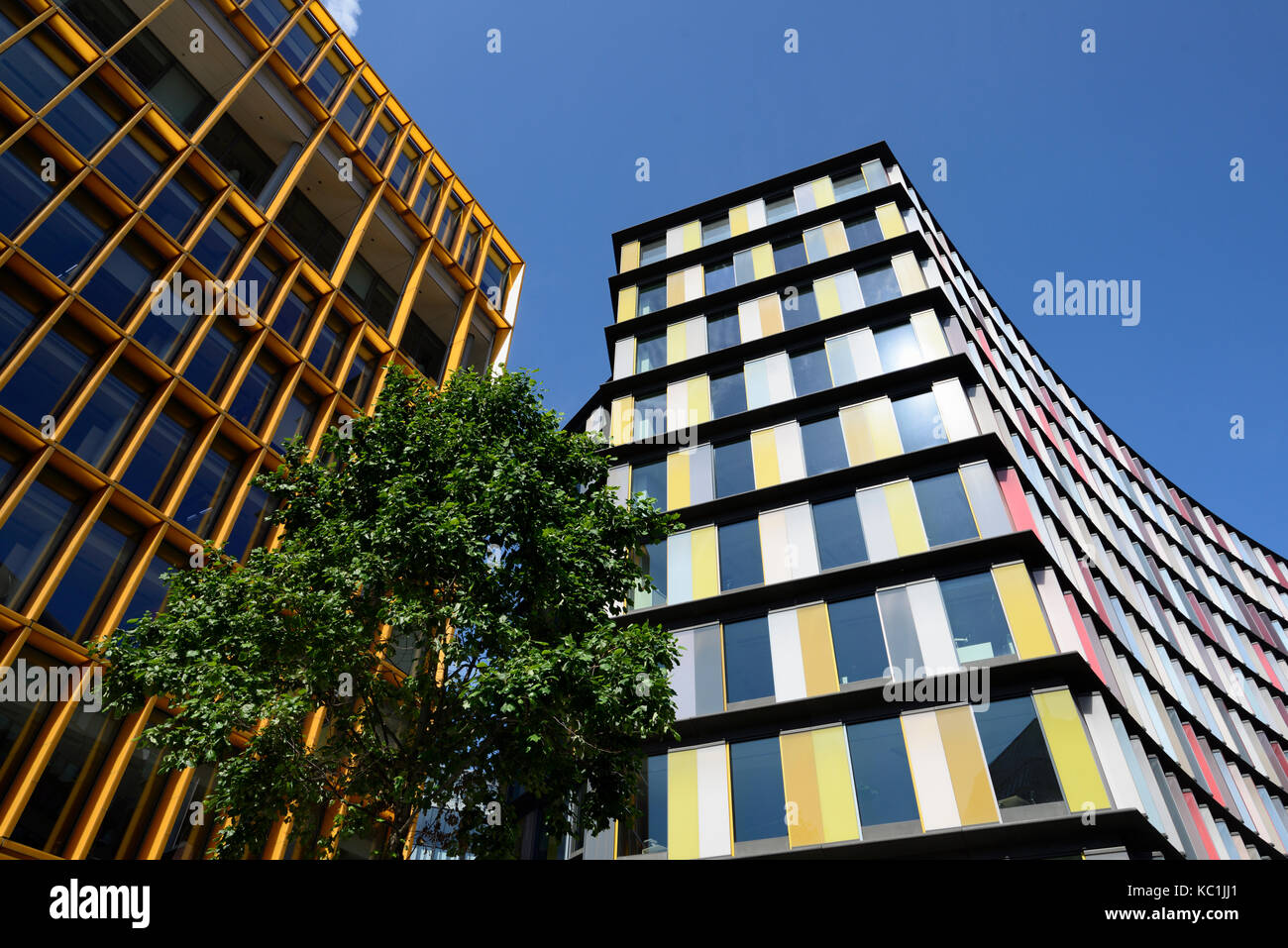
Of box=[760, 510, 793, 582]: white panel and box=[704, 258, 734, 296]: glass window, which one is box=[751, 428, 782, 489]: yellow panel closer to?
box=[760, 510, 793, 582]: white panel

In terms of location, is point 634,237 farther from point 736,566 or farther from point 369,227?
point 736,566

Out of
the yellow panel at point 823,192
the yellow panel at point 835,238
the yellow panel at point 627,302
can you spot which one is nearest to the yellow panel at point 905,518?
the yellow panel at point 835,238

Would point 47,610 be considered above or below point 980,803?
above

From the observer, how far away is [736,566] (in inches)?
837

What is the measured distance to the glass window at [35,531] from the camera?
1630 cm

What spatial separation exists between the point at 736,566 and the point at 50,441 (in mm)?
16591

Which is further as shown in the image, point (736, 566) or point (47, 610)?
point (736, 566)

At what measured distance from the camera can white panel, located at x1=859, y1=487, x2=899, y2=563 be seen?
19.5 m

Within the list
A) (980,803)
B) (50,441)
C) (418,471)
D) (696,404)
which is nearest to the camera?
(418,471)

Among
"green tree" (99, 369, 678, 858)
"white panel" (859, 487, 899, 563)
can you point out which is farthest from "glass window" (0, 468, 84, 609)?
"white panel" (859, 487, 899, 563)

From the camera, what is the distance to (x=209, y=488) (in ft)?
70.9

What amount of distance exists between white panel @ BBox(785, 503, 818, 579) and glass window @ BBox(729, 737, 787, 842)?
4427 mm

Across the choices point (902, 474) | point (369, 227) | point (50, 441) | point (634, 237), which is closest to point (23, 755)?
point (50, 441)
